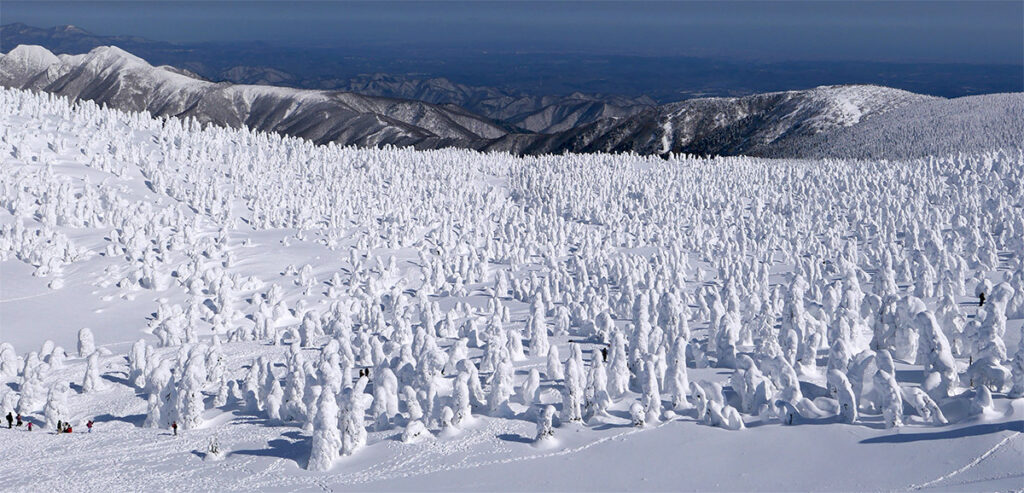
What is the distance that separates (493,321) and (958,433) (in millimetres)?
30404

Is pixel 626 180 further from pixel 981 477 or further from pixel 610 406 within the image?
pixel 981 477

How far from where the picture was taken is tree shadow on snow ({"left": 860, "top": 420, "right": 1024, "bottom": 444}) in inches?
1254

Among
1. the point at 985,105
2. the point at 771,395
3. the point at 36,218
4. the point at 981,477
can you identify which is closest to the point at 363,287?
the point at 36,218

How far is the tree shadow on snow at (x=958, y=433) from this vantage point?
1254 inches

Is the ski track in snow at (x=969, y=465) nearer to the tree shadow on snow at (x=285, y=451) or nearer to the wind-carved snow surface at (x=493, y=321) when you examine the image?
the wind-carved snow surface at (x=493, y=321)

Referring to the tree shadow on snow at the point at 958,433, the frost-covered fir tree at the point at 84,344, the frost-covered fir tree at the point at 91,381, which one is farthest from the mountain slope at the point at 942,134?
the frost-covered fir tree at the point at 91,381

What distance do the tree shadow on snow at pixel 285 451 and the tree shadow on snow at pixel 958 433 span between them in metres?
24.1

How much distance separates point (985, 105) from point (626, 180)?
93.8 m

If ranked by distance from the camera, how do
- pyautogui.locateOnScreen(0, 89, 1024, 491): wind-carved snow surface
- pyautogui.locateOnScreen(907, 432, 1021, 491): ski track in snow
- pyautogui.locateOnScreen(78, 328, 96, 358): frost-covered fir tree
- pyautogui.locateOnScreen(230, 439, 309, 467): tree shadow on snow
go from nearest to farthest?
pyautogui.locateOnScreen(907, 432, 1021, 491): ski track in snow < pyautogui.locateOnScreen(0, 89, 1024, 491): wind-carved snow surface < pyautogui.locateOnScreen(230, 439, 309, 467): tree shadow on snow < pyautogui.locateOnScreen(78, 328, 96, 358): frost-covered fir tree

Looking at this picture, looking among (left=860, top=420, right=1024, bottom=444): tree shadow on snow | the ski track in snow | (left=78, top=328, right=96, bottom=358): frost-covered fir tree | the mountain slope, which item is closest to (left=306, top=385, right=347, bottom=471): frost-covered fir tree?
(left=860, top=420, right=1024, bottom=444): tree shadow on snow

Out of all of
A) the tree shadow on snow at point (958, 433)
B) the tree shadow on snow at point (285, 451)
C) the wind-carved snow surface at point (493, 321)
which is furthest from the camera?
the tree shadow on snow at point (285, 451)

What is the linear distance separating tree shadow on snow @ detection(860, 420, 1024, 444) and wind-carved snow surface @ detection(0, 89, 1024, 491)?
15cm

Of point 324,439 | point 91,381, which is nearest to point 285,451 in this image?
point 324,439

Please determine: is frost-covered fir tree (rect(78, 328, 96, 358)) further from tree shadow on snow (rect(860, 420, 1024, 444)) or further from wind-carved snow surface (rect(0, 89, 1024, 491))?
tree shadow on snow (rect(860, 420, 1024, 444))
